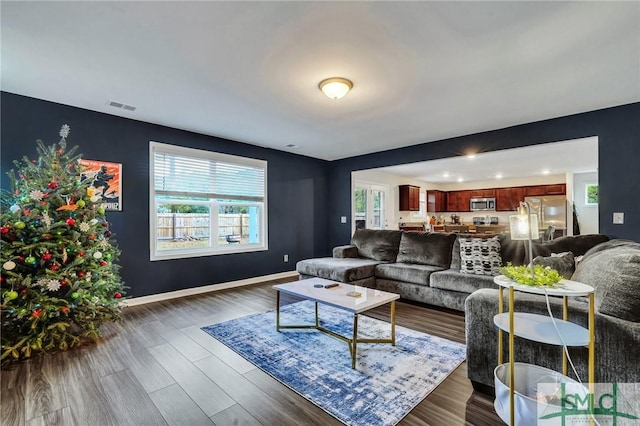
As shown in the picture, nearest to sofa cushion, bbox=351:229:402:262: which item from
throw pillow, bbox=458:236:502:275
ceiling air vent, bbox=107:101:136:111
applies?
throw pillow, bbox=458:236:502:275

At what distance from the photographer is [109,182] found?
3652 millimetres

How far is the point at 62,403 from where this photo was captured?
1797 mm

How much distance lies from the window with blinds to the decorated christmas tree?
1.27 metres

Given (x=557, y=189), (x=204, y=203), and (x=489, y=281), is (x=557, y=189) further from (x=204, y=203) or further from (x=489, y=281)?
(x=204, y=203)

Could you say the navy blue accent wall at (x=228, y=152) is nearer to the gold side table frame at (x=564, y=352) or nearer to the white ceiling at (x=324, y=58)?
the white ceiling at (x=324, y=58)

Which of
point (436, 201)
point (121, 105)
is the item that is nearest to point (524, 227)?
point (121, 105)

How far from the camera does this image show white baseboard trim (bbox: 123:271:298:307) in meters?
3.87

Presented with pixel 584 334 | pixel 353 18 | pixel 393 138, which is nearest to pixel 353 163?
pixel 393 138

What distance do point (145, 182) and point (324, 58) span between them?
3.03m

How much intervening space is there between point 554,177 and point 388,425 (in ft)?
29.4

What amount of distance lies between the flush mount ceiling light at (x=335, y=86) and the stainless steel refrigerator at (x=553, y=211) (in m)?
6.91

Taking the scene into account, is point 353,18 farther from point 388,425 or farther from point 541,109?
point 541,109

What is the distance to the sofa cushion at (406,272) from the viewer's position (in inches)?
151

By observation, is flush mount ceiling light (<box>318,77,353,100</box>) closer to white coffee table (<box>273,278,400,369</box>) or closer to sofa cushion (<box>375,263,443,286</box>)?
white coffee table (<box>273,278,400,369</box>)
